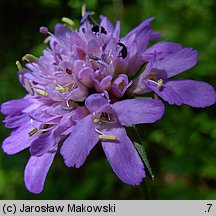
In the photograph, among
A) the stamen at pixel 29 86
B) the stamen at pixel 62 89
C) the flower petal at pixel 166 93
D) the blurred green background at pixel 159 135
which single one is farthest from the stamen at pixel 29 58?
the blurred green background at pixel 159 135

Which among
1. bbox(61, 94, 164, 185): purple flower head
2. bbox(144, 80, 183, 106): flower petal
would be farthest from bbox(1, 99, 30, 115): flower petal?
bbox(144, 80, 183, 106): flower petal

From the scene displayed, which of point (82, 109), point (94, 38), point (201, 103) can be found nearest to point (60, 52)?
point (94, 38)

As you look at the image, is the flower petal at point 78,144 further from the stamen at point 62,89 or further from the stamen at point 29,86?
the stamen at point 29,86

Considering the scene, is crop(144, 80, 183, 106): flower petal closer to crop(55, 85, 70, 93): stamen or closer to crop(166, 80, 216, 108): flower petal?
crop(166, 80, 216, 108): flower petal

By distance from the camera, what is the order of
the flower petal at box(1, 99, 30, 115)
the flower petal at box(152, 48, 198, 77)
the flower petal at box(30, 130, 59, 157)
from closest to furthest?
the flower petal at box(30, 130, 59, 157) < the flower petal at box(152, 48, 198, 77) < the flower petal at box(1, 99, 30, 115)

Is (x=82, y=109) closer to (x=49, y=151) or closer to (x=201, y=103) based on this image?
(x=49, y=151)
